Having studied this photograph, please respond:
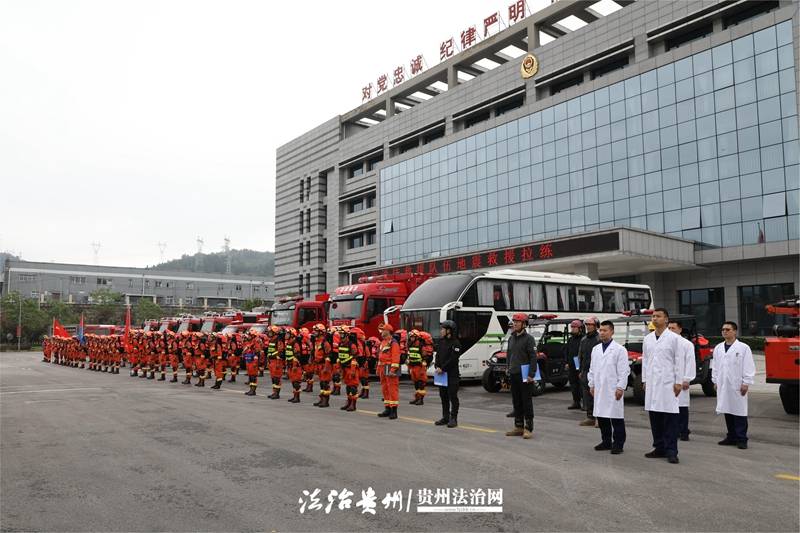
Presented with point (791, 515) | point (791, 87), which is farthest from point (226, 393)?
point (791, 87)

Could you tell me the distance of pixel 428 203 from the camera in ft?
182

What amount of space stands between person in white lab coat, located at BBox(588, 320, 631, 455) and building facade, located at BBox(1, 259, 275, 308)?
99.0 metres

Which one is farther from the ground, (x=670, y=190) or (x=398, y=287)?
(x=670, y=190)

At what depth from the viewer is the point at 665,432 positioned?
7426mm

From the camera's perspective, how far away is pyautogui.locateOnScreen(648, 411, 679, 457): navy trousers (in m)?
7.28

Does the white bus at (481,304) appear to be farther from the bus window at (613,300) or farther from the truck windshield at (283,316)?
the truck windshield at (283,316)

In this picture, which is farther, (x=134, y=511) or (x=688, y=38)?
(x=688, y=38)

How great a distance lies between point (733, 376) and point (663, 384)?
6.69 feet

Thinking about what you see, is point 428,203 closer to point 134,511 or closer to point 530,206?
point 530,206

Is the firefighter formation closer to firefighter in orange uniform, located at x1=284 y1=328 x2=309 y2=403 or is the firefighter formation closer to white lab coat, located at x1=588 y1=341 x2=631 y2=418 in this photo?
firefighter in orange uniform, located at x1=284 y1=328 x2=309 y2=403

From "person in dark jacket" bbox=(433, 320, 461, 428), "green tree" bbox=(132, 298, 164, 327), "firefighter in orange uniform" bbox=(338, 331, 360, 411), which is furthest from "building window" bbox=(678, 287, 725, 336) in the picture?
"green tree" bbox=(132, 298, 164, 327)

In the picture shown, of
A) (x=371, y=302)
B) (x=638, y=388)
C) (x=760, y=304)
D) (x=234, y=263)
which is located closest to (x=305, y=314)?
(x=371, y=302)

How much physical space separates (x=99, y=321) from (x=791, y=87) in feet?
261

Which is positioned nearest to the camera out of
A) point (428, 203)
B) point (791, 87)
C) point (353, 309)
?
point (353, 309)
